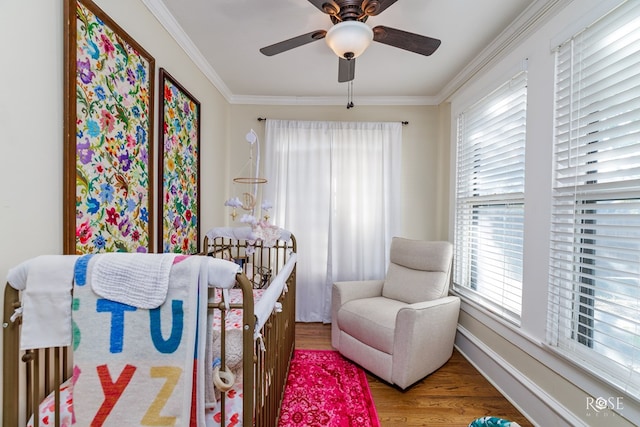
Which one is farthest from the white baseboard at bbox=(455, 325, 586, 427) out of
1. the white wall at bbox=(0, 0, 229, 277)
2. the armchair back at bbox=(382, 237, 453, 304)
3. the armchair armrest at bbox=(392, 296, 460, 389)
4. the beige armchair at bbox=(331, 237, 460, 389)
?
the white wall at bbox=(0, 0, 229, 277)

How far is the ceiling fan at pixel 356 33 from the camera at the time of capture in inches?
53.1

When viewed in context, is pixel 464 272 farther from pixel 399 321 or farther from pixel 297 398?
pixel 297 398

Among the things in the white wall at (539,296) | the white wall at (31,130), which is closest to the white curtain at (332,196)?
the white wall at (539,296)

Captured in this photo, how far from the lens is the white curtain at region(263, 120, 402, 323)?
9.96ft

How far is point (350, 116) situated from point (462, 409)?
2.70 metres

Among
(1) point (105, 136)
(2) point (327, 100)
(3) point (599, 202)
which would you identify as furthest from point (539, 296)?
(2) point (327, 100)

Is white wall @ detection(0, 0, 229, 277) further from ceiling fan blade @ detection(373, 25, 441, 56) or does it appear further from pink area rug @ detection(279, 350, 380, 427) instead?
pink area rug @ detection(279, 350, 380, 427)

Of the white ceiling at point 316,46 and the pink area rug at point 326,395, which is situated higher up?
the white ceiling at point 316,46

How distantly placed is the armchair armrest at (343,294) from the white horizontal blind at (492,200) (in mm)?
817

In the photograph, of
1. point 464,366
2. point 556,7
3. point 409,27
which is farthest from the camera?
point 464,366

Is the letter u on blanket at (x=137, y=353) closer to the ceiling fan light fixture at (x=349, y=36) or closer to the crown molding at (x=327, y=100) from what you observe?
the ceiling fan light fixture at (x=349, y=36)

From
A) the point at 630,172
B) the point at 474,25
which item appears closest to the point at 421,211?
the point at 474,25

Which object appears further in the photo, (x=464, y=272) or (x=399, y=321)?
(x=464, y=272)

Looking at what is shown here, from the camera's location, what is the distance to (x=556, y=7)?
1.53 m
